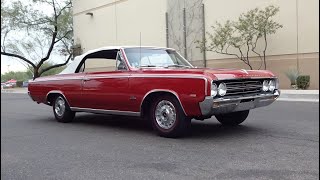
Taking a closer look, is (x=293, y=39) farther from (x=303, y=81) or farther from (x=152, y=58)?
(x=152, y=58)

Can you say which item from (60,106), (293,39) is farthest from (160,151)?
(293,39)

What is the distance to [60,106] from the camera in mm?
9477

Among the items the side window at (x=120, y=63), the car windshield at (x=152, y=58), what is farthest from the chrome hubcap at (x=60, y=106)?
the car windshield at (x=152, y=58)

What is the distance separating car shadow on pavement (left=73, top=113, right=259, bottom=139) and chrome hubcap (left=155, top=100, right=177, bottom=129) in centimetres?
38

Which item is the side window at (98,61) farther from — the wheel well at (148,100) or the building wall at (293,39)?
the building wall at (293,39)

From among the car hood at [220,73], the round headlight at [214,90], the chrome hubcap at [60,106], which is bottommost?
the chrome hubcap at [60,106]

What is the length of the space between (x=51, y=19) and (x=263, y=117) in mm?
30916

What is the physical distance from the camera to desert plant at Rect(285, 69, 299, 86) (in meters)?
19.8

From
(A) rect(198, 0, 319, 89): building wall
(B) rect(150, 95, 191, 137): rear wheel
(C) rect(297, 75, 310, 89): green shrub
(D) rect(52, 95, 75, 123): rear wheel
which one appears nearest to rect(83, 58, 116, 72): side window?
(D) rect(52, 95, 75, 123): rear wheel

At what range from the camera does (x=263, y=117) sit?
9586 mm

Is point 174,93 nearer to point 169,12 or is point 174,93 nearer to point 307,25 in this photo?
point 307,25

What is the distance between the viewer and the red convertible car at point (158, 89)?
21.5ft

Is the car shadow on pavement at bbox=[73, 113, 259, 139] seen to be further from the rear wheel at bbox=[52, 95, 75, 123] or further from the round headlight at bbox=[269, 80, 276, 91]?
the round headlight at bbox=[269, 80, 276, 91]

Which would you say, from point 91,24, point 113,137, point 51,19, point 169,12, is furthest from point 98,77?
point 51,19
